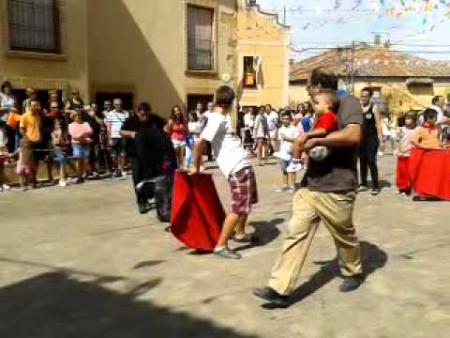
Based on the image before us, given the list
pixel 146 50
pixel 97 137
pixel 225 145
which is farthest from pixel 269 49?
pixel 225 145

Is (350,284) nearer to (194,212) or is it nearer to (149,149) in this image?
(194,212)

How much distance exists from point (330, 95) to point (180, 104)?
14839 mm

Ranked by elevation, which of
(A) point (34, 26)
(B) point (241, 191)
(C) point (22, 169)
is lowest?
(C) point (22, 169)

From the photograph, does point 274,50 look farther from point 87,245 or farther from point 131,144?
point 87,245

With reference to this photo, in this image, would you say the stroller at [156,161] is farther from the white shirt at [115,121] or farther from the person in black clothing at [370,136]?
the white shirt at [115,121]

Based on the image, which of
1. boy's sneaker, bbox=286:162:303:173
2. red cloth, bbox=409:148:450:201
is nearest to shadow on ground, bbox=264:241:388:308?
red cloth, bbox=409:148:450:201

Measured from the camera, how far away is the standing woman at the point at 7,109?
12531mm

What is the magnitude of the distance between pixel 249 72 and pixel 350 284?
41060mm

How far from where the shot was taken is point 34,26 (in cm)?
1477

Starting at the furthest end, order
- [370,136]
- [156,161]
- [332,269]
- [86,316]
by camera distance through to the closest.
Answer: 1. [370,136]
2. [156,161]
3. [332,269]
4. [86,316]

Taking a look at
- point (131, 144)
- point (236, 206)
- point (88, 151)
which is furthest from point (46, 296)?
point (88, 151)

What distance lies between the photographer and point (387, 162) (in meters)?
18.7

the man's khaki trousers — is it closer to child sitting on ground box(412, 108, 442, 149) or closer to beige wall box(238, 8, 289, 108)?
child sitting on ground box(412, 108, 442, 149)

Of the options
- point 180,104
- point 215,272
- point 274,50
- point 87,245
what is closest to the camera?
point 215,272
